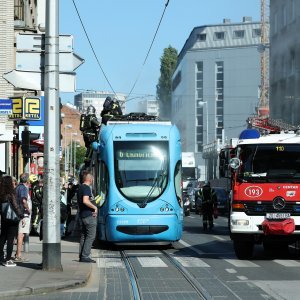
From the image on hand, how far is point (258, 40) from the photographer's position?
10544 cm

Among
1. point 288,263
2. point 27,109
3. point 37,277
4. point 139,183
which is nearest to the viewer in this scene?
point 37,277

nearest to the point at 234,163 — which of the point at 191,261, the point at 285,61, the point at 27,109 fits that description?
the point at 191,261

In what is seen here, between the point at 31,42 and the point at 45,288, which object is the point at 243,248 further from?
the point at 45,288

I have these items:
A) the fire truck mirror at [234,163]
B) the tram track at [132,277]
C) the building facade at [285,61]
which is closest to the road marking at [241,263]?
the fire truck mirror at [234,163]

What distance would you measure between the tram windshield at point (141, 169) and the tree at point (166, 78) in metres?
101

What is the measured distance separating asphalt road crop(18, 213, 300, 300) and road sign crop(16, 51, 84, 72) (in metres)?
3.57

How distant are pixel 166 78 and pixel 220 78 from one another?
2215 centimetres

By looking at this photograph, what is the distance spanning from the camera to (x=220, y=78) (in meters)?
106

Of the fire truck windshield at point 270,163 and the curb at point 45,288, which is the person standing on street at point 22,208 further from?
the fire truck windshield at point 270,163

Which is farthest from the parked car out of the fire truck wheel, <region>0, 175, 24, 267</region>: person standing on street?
<region>0, 175, 24, 267</region>: person standing on street

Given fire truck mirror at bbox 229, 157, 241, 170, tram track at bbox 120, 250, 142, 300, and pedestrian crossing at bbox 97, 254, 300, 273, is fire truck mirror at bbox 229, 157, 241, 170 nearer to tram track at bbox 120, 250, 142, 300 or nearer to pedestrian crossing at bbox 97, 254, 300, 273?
pedestrian crossing at bbox 97, 254, 300, 273

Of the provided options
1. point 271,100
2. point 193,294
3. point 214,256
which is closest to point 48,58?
point 193,294

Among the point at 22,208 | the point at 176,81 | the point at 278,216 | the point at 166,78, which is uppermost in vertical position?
the point at 166,78

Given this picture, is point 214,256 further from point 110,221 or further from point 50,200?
point 50,200
